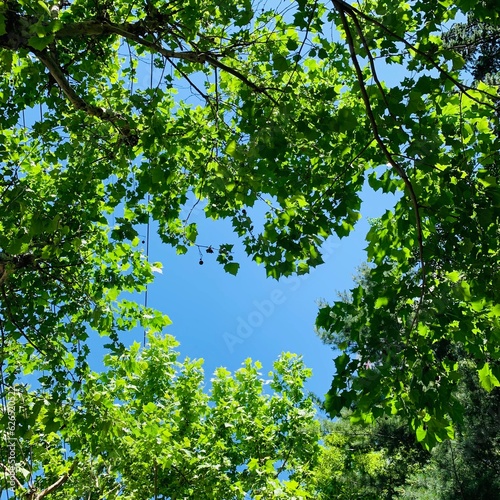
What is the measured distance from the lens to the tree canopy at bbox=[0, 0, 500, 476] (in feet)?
9.36

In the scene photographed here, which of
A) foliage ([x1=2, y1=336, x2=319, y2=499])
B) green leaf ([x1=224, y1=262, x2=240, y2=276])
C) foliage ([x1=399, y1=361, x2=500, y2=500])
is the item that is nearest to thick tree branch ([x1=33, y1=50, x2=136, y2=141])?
green leaf ([x1=224, y1=262, x2=240, y2=276])

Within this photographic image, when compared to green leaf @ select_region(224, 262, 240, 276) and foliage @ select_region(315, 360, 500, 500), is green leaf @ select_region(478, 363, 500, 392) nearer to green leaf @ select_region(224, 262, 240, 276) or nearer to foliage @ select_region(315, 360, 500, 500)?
green leaf @ select_region(224, 262, 240, 276)

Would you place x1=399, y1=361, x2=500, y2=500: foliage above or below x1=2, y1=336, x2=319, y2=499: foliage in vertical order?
below

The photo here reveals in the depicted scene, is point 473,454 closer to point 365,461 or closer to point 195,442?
point 365,461

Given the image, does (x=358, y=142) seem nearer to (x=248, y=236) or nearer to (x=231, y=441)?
(x=248, y=236)

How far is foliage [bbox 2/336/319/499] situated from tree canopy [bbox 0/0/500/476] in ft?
5.88

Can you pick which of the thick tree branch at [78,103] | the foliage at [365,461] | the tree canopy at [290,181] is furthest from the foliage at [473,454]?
the thick tree branch at [78,103]

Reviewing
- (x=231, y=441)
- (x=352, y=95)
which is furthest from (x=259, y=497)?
(x=352, y=95)

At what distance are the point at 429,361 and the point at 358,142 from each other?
2.12m

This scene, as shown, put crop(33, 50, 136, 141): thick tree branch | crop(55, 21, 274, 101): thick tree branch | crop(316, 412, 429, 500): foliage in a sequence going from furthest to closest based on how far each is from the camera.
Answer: crop(316, 412, 429, 500): foliage → crop(33, 50, 136, 141): thick tree branch → crop(55, 21, 274, 101): thick tree branch

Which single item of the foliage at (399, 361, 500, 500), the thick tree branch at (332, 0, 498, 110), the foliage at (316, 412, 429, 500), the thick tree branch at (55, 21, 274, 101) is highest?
the thick tree branch at (55, 21, 274, 101)

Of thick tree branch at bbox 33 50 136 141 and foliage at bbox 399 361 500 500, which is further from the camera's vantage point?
foliage at bbox 399 361 500 500

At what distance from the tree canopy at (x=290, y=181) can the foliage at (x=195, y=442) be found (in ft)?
5.88

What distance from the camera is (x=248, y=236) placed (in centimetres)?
448
